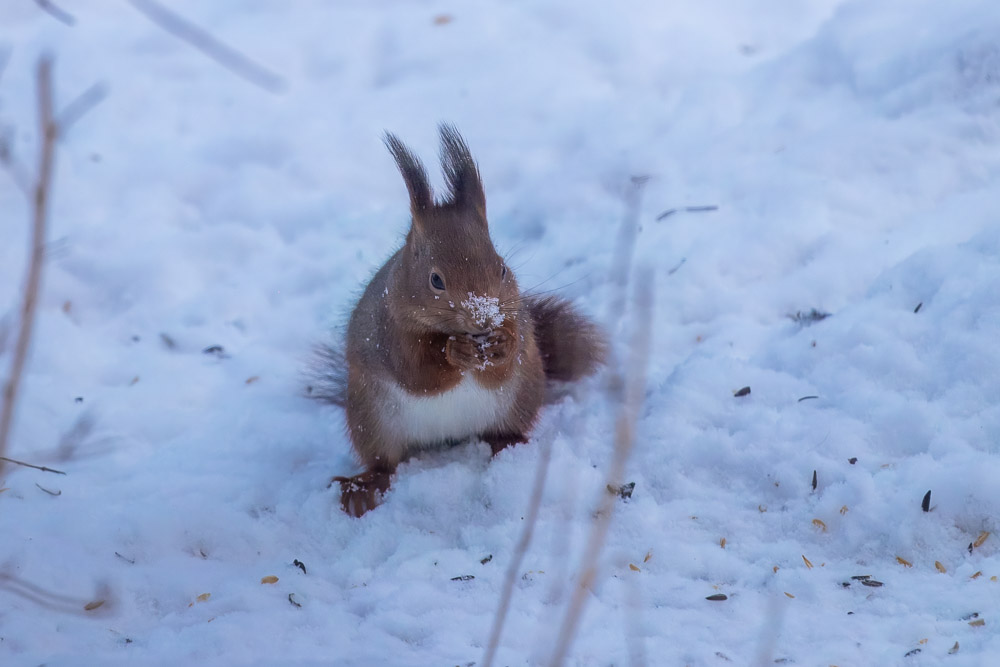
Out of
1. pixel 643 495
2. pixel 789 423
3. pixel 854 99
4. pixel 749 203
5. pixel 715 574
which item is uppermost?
pixel 854 99

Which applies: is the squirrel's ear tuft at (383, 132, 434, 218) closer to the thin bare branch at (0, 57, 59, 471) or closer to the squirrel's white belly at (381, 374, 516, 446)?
the squirrel's white belly at (381, 374, 516, 446)

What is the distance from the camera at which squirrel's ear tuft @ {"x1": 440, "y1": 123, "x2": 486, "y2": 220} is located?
2.67 metres

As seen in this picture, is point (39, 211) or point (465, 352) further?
point (465, 352)

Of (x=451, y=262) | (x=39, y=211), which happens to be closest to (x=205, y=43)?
(x=39, y=211)

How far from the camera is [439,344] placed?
2.67 metres

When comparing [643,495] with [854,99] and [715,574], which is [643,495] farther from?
[854,99]

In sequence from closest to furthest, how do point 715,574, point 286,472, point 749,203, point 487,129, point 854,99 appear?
point 715,574
point 286,472
point 749,203
point 854,99
point 487,129

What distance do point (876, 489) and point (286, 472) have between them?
5.67 ft

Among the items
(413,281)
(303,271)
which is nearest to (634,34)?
(303,271)

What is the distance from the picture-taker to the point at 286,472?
2934mm

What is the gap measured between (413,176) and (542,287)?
3.63 ft

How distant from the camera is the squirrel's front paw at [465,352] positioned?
2.59m

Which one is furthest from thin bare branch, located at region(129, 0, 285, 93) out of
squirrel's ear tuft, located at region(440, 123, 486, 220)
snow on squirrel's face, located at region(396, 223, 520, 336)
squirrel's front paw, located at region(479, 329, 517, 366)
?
squirrel's front paw, located at region(479, 329, 517, 366)

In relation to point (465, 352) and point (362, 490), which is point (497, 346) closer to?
point (465, 352)
